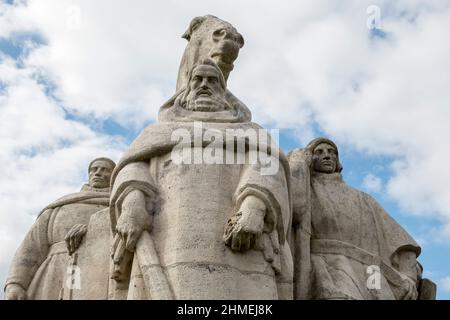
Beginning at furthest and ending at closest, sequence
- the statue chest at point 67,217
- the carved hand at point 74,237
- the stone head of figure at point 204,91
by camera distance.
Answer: the statue chest at point 67,217
the stone head of figure at point 204,91
the carved hand at point 74,237

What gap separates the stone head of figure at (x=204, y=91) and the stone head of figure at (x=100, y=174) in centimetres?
166

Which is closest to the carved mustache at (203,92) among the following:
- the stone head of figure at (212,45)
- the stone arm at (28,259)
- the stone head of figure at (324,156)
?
the stone head of figure at (212,45)

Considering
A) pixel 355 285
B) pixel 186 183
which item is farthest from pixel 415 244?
pixel 186 183

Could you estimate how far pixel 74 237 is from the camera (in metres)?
11.3

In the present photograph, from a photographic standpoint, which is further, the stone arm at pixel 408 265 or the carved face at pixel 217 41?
the carved face at pixel 217 41

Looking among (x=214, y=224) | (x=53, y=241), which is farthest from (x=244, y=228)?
(x=53, y=241)

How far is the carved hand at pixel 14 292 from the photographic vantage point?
37.5ft

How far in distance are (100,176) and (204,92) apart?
1975 millimetres

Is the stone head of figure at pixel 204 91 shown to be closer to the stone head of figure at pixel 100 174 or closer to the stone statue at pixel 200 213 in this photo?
the stone statue at pixel 200 213

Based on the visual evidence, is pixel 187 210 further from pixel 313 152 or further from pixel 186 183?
pixel 313 152

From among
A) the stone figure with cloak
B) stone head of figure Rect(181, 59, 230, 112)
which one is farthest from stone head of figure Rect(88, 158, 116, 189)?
stone head of figure Rect(181, 59, 230, 112)

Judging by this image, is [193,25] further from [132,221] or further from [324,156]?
[132,221]

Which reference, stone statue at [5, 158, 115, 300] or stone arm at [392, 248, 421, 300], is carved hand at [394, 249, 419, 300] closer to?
stone arm at [392, 248, 421, 300]

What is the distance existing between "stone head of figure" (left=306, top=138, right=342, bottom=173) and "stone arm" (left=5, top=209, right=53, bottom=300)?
10.8 ft
